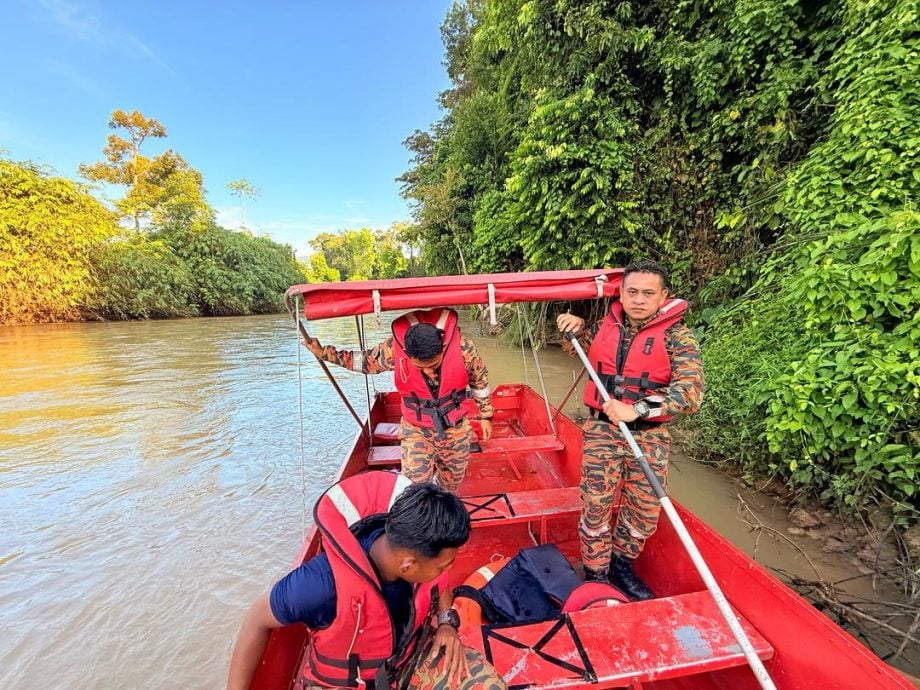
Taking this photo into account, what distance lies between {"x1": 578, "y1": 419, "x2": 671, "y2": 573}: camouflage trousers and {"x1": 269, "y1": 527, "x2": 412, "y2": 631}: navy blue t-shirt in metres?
1.66

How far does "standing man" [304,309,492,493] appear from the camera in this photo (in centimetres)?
295

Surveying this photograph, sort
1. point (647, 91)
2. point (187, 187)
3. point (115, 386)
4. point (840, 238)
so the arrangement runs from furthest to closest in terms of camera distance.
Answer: point (187, 187) < point (115, 386) < point (647, 91) < point (840, 238)

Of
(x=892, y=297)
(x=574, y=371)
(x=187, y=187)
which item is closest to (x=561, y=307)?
(x=574, y=371)

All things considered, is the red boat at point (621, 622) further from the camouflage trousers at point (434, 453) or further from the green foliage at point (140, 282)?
the green foliage at point (140, 282)

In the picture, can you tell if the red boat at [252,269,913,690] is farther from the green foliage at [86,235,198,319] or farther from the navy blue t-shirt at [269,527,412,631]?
the green foliage at [86,235,198,319]

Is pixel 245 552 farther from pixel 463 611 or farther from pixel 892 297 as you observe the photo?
pixel 892 297

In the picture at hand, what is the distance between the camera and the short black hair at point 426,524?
3.98 feet

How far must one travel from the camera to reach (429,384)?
2.98m

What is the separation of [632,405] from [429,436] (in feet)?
4.61

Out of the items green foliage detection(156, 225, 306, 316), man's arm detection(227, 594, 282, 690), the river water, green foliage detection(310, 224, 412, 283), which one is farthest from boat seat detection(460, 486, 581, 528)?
green foliage detection(310, 224, 412, 283)

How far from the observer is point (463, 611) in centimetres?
236

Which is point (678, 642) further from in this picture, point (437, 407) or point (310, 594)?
point (437, 407)

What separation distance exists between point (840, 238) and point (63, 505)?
7.63 metres

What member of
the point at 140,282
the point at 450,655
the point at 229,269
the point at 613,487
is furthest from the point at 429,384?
the point at 229,269
